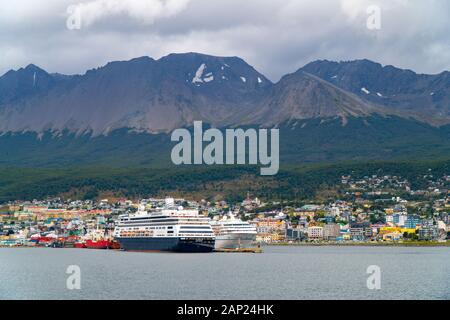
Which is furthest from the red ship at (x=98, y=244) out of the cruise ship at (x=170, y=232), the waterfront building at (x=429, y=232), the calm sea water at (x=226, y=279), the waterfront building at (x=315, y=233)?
the waterfront building at (x=429, y=232)

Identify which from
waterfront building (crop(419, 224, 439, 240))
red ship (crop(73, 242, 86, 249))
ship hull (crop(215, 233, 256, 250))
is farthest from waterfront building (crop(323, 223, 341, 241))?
red ship (crop(73, 242, 86, 249))

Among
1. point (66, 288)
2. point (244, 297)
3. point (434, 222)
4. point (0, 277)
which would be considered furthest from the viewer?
point (434, 222)

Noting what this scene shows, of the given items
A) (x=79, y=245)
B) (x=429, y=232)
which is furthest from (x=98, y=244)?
(x=429, y=232)

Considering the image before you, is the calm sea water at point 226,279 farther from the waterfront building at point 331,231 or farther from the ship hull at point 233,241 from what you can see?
the waterfront building at point 331,231

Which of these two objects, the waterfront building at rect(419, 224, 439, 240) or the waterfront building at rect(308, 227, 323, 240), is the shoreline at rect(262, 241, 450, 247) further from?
the waterfront building at rect(308, 227, 323, 240)

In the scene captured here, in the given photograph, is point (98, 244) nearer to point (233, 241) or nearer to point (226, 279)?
point (233, 241)
